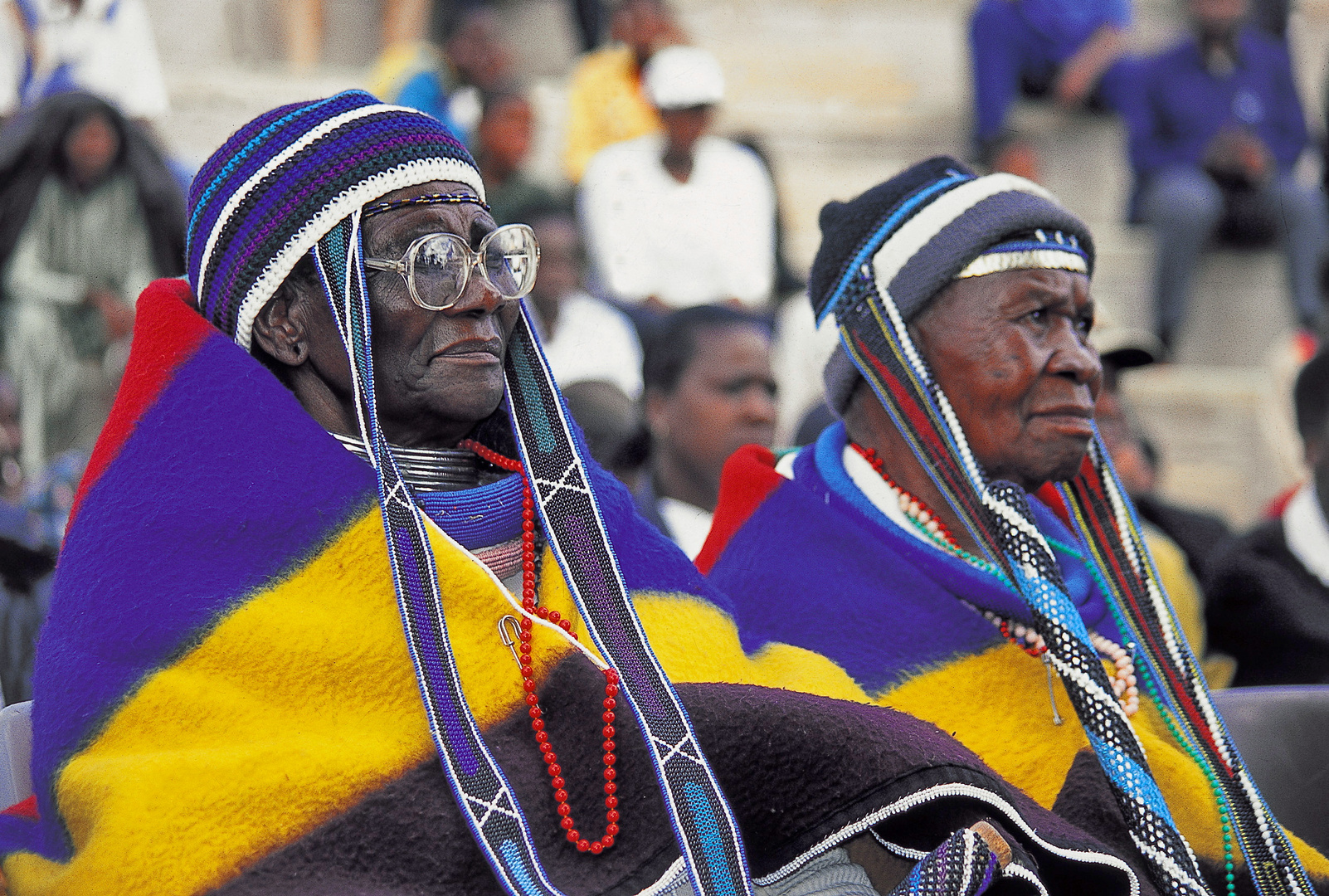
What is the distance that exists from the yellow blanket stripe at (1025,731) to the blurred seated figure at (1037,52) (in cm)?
706

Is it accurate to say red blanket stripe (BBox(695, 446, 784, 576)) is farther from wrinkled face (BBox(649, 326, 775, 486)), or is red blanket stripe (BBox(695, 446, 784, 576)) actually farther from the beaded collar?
wrinkled face (BBox(649, 326, 775, 486))

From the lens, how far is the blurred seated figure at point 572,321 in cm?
686

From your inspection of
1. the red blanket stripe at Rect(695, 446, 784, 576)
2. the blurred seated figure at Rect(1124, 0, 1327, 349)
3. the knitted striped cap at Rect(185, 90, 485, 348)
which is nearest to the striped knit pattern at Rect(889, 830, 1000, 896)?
the red blanket stripe at Rect(695, 446, 784, 576)

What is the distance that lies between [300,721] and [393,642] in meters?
0.18

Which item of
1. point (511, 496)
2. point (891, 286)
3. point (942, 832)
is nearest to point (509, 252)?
point (511, 496)

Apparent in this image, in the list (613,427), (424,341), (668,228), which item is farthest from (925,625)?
(668,228)

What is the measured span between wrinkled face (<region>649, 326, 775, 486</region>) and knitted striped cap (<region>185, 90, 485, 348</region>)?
2434 mm

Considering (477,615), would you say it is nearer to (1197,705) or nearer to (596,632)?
(596,632)

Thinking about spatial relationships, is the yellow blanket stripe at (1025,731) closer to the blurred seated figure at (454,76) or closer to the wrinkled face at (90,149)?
the wrinkled face at (90,149)

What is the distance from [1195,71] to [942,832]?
8.04m

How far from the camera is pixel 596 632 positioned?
9.02 feet

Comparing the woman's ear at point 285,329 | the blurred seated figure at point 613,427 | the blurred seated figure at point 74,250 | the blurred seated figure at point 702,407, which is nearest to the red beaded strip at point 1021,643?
the woman's ear at point 285,329

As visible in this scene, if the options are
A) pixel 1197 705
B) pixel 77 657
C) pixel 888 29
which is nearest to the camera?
pixel 77 657

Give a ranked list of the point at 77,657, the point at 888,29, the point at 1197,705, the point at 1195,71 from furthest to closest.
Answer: the point at 888,29
the point at 1195,71
the point at 1197,705
the point at 77,657
